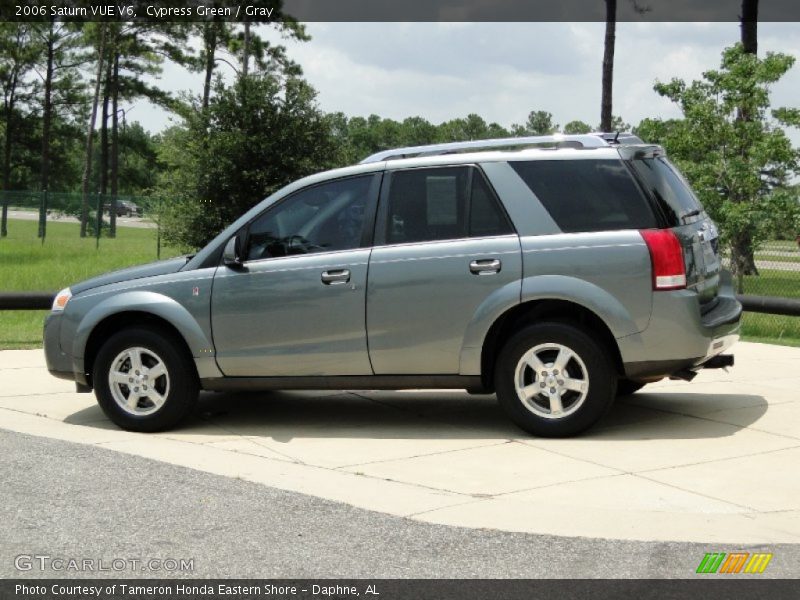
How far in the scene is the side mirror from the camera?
26.8ft

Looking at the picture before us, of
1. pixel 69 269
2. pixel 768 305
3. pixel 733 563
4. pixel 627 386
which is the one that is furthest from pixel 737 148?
pixel 69 269

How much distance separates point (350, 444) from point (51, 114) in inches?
2173

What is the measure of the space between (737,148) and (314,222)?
10.5m

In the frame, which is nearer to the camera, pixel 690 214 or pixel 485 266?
pixel 485 266

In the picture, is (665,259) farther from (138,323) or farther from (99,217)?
(99,217)

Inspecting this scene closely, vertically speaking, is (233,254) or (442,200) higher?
(442,200)

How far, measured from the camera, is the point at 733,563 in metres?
4.92

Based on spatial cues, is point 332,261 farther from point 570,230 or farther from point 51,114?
point 51,114

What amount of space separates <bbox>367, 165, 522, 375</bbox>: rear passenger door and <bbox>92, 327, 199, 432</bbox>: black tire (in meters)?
1.38

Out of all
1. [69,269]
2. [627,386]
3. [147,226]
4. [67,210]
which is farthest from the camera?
[147,226]

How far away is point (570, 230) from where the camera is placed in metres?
7.66

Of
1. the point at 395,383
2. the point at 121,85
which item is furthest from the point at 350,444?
the point at 121,85

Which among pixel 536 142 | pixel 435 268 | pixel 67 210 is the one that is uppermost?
pixel 536 142

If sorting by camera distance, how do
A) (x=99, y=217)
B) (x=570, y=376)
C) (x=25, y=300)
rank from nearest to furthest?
(x=570, y=376) → (x=25, y=300) → (x=99, y=217)
